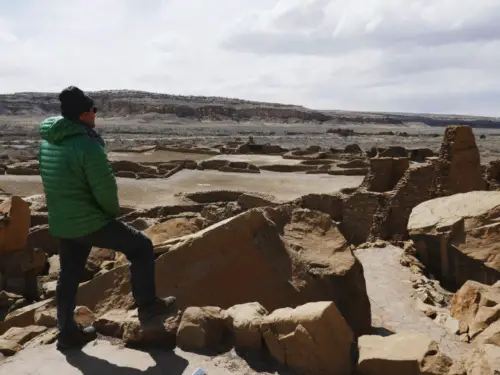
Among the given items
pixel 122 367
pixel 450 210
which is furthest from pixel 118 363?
pixel 450 210

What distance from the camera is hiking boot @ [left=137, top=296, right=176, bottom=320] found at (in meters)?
3.85

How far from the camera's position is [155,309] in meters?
3.89

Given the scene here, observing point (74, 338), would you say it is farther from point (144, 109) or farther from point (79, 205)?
point (144, 109)

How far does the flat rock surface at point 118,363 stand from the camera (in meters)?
3.44

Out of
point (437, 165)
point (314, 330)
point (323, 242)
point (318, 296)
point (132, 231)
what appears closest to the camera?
point (314, 330)

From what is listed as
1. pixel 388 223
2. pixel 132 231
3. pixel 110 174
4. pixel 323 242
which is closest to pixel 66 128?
pixel 110 174

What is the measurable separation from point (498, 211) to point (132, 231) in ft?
18.1

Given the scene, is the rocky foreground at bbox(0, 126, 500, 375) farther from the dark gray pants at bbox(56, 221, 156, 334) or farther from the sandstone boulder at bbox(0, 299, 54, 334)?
the dark gray pants at bbox(56, 221, 156, 334)

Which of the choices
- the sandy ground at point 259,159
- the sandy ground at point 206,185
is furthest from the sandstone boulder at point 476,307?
the sandy ground at point 259,159

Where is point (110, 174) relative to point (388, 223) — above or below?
above

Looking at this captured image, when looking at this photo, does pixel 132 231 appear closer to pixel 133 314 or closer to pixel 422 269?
pixel 133 314

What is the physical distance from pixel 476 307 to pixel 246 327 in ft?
9.74

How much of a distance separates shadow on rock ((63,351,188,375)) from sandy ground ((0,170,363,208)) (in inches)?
Result: 566

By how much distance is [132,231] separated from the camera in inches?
145
